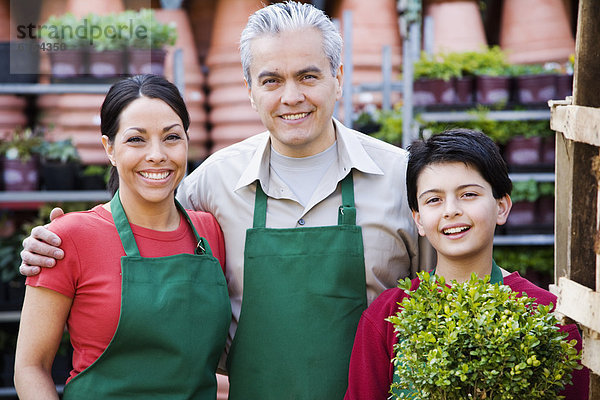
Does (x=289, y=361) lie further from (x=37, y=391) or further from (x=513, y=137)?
(x=513, y=137)

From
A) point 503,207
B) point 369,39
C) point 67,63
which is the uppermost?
point 369,39

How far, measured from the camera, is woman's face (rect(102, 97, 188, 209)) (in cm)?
197

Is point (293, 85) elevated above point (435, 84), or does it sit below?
below

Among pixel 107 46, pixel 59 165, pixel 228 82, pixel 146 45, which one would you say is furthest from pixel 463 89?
pixel 59 165

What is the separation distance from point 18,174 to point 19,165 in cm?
5

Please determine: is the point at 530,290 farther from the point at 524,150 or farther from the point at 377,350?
the point at 524,150

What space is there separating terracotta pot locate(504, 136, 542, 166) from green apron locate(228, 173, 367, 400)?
9.32 feet

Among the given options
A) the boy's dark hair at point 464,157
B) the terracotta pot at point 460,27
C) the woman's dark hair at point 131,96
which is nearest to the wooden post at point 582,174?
the boy's dark hair at point 464,157

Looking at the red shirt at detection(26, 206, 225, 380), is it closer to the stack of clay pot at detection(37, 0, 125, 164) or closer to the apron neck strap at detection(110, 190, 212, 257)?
the apron neck strap at detection(110, 190, 212, 257)

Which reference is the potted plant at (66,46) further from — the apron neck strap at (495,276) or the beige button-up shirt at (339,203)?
the apron neck strap at (495,276)

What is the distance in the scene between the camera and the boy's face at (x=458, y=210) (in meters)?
1.88

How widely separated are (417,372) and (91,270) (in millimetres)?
892

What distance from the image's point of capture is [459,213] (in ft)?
6.16

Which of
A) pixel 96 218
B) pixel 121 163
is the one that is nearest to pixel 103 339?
pixel 96 218
